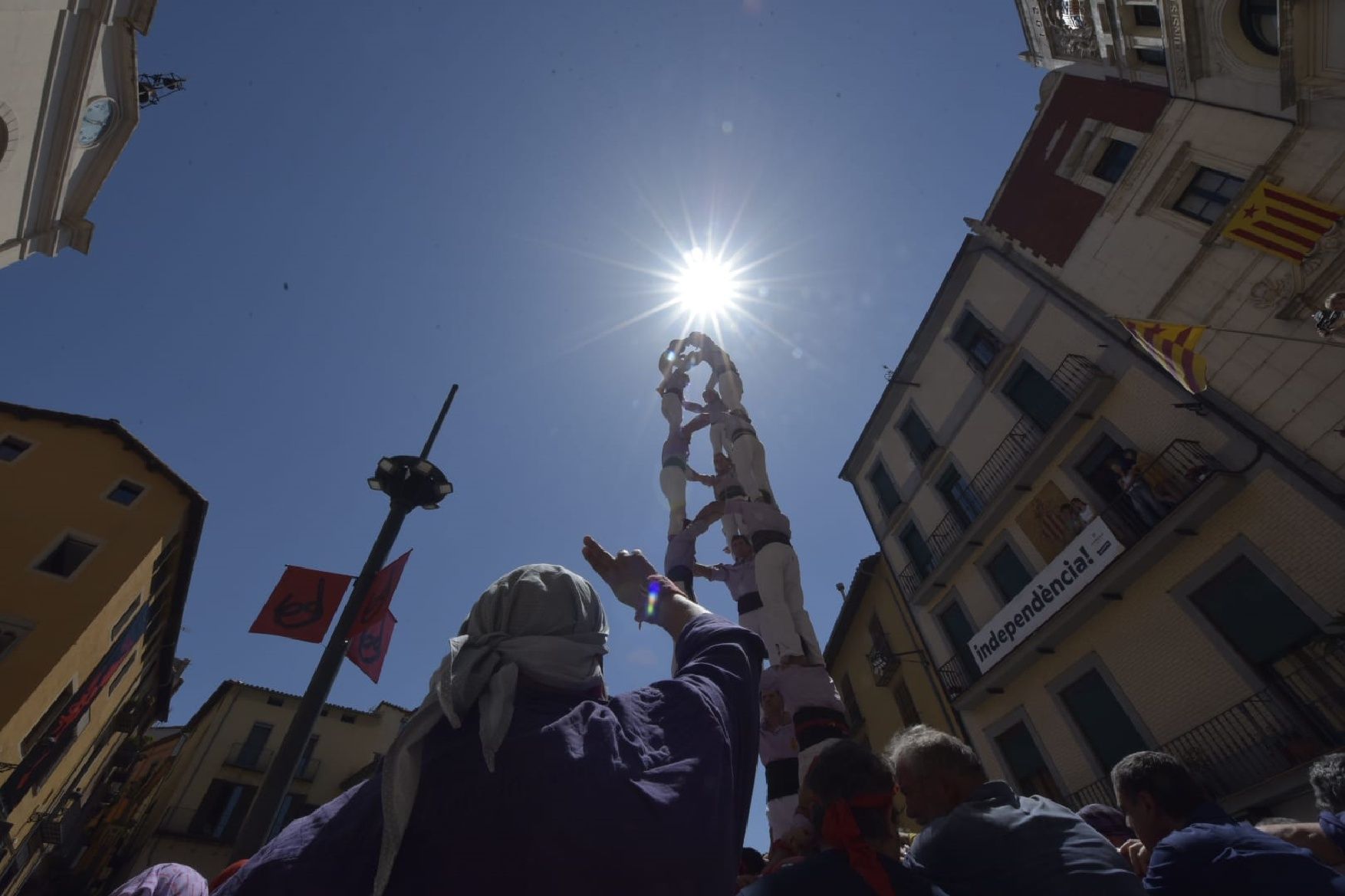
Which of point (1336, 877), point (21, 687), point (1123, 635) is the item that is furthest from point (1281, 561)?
point (21, 687)

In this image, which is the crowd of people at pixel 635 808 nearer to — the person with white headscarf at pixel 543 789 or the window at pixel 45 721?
the person with white headscarf at pixel 543 789

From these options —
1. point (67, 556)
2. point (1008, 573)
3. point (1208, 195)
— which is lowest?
point (1008, 573)

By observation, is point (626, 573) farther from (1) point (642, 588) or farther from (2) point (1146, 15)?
(2) point (1146, 15)

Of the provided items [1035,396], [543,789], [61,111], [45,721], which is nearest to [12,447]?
[45,721]

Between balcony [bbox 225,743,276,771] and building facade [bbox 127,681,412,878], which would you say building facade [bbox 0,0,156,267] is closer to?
building facade [bbox 127,681,412,878]

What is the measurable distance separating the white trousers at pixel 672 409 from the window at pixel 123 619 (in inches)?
682

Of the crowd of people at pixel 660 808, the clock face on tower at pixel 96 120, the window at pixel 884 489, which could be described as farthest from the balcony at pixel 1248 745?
the clock face on tower at pixel 96 120

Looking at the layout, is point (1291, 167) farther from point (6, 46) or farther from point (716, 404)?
point (6, 46)

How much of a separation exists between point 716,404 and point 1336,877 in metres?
6.29

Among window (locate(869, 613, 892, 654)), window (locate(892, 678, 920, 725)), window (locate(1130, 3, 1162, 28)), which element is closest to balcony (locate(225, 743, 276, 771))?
window (locate(869, 613, 892, 654))

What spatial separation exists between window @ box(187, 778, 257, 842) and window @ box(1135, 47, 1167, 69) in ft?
122

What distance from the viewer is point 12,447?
16.1 metres

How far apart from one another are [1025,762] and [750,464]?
10.7 m

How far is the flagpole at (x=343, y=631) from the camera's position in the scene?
434 centimetres
